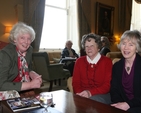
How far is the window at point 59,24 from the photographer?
23.4 feet

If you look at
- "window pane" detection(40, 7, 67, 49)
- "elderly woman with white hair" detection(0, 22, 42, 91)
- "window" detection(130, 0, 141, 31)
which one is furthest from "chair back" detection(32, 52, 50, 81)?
"window" detection(130, 0, 141, 31)

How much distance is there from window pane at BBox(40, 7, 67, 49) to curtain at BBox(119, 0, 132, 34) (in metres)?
3.40

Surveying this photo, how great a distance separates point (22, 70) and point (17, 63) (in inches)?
5.1

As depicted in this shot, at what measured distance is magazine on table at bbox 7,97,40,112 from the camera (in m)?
1.40

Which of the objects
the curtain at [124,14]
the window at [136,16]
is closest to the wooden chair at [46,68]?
the curtain at [124,14]

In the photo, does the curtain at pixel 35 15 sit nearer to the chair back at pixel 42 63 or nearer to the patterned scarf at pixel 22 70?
the chair back at pixel 42 63

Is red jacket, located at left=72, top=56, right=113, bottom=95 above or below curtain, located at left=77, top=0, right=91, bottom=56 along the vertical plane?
below

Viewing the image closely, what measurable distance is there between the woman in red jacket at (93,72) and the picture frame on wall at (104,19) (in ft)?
19.4

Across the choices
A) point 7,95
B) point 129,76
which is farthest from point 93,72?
point 7,95

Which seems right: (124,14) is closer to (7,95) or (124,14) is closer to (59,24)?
(59,24)

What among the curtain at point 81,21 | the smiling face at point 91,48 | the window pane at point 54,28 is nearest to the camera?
the smiling face at point 91,48

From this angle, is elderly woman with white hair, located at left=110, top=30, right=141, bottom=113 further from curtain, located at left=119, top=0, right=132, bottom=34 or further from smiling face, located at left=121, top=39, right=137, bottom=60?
curtain, located at left=119, top=0, right=132, bottom=34

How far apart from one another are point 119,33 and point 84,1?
2989 mm

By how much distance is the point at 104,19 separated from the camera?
8312 millimetres
